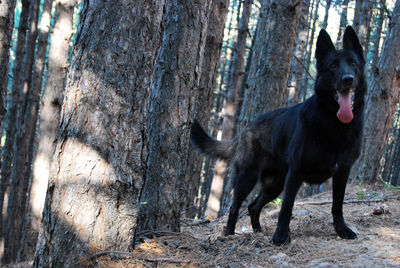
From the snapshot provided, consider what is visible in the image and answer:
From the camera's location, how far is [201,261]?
3.27 m

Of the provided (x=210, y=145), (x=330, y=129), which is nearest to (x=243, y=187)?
(x=210, y=145)

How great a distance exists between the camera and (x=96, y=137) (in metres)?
2.83

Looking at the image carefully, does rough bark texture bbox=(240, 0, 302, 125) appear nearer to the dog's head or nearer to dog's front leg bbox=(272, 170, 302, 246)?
the dog's head

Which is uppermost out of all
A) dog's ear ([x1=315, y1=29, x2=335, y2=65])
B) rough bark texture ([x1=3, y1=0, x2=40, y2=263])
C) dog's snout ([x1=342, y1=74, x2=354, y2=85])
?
dog's ear ([x1=315, y1=29, x2=335, y2=65])

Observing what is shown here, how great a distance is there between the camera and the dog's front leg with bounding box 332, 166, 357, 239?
4141 mm

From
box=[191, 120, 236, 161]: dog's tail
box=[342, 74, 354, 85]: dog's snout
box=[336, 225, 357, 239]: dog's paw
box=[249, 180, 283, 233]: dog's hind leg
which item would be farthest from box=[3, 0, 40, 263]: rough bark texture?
box=[342, 74, 354, 85]: dog's snout

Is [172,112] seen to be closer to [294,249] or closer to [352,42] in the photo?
[294,249]

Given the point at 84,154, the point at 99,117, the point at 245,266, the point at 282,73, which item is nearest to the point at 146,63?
the point at 99,117

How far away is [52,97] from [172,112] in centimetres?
537

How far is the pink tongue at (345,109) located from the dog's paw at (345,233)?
1.26 m

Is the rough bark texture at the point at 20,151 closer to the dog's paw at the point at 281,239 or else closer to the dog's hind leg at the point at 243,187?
the dog's hind leg at the point at 243,187

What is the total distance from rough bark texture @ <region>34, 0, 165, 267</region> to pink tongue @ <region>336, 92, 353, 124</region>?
224 centimetres

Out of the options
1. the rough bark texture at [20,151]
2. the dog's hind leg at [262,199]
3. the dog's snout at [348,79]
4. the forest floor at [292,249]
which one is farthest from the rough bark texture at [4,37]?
the rough bark texture at [20,151]

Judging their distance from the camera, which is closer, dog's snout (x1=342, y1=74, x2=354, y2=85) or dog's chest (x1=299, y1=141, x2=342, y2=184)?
dog's snout (x1=342, y1=74, x2=354, y2=85)
